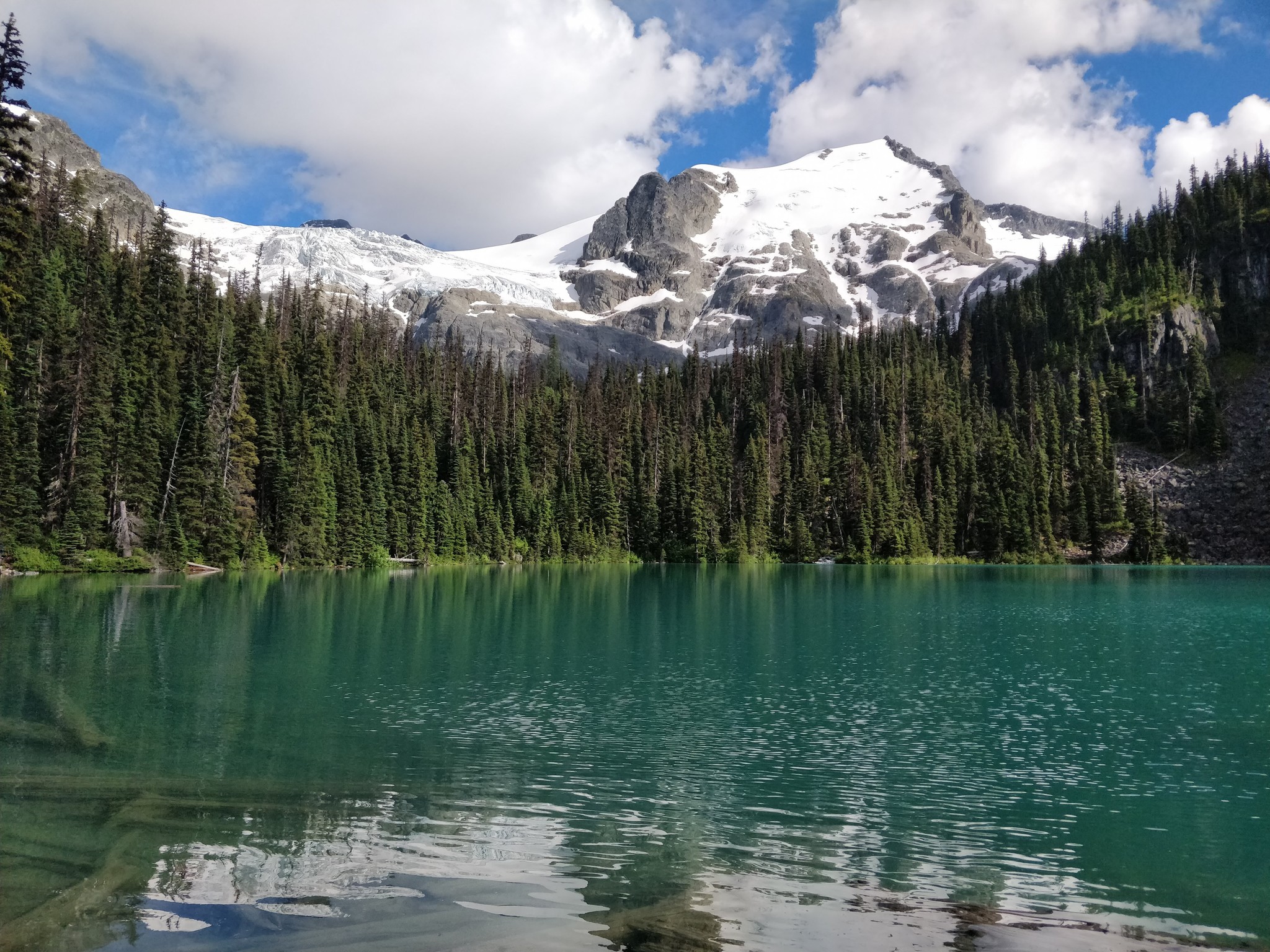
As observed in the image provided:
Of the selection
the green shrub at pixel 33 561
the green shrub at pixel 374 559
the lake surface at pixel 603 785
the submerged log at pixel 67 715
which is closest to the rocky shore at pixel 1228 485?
the lake surface at pixel 603 785

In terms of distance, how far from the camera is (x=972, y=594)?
66.9m

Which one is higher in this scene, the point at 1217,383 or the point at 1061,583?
the point at 1217,383

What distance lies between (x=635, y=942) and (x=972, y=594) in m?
62.4

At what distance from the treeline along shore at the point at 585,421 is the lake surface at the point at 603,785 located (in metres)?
21.3

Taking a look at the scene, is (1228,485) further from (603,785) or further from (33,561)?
(33,561)

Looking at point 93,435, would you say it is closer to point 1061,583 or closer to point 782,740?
point 782,740

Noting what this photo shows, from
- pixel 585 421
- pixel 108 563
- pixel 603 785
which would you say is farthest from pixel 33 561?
pixel 585 421

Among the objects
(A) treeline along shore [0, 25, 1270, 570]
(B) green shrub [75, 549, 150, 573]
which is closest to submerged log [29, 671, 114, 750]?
(A) treeline along shore [0, 25, 1270, 570]

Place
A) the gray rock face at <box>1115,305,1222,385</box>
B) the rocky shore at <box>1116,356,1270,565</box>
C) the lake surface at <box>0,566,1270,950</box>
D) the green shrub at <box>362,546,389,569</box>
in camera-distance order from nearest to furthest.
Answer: the lake surface at <box>0,566,1270,950</box> < the green shrub at <box>362,546,389,569</box> < the rocky shore at <box>1116,356,1270,565</box> < the gray rock face at <box>1115,305,1222,385</box>

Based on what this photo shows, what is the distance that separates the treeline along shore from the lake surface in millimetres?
21343

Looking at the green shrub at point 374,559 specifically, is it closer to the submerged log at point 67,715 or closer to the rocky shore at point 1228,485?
the submerged log at point 67,715

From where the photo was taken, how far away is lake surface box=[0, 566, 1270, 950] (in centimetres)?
1097

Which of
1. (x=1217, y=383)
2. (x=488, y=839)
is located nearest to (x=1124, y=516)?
(x=1217, y=383)

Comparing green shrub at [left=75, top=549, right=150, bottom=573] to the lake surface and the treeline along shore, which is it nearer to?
the treeline along shore
